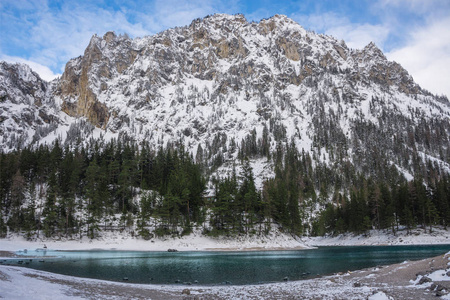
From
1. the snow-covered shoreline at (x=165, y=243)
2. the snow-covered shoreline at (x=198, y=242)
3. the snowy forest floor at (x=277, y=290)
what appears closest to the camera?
the snowy forest floor at (x=277, y=290)

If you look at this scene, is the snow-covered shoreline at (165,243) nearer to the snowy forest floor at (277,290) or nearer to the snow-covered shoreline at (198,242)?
the snow-covered shoreline at (198,242)

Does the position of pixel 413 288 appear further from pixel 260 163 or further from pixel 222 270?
pixel 260 163

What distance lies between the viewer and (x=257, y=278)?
26953 mm

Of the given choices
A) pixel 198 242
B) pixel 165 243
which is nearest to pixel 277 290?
pixel 198 242

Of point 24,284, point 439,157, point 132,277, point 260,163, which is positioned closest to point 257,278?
point 132,277

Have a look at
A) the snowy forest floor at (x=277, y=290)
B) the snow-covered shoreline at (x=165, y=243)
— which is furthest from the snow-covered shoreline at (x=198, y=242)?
the snowy forest floor at (x=277, y=290)

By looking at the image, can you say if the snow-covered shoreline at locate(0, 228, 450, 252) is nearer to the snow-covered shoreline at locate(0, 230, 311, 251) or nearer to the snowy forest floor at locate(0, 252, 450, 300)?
the snow-covered shoreline at locate(0, 230, 311, 251)

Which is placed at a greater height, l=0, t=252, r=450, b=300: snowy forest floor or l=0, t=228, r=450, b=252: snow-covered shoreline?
l=0, t=252, r=450, b=300: snowy forest floor

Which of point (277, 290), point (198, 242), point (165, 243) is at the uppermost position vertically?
point (277, 290)

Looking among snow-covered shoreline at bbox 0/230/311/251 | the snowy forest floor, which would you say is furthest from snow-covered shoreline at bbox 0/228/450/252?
the snowy forest floor

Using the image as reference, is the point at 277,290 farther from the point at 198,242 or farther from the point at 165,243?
→ the point at 165,243

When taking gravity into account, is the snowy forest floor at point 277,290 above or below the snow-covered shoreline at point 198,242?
above

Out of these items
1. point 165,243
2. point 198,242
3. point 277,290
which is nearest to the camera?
point 277,290

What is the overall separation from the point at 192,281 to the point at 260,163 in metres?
144
